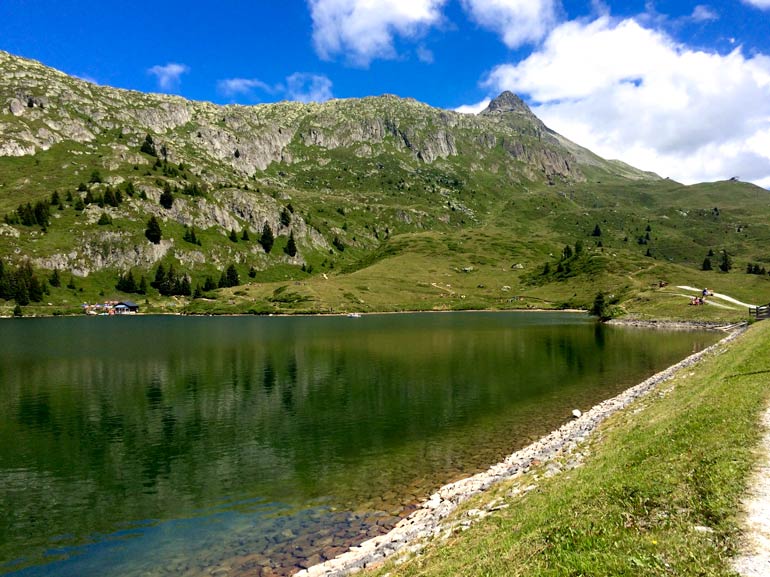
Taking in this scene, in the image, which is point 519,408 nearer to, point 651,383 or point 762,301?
point 651,383

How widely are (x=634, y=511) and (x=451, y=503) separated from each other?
45.6 feet

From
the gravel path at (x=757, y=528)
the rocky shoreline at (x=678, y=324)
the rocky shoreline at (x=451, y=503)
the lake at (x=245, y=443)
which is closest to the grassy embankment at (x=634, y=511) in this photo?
the gravel path at (x=757, y=528)

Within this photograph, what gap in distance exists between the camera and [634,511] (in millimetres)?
15508

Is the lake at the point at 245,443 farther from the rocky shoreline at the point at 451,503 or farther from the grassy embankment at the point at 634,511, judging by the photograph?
the grassy embankment at the point at 634,511

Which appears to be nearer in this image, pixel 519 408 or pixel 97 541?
pixel 97 541

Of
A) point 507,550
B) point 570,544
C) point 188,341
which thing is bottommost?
point 188,341

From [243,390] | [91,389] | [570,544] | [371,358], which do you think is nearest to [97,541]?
[570,544]

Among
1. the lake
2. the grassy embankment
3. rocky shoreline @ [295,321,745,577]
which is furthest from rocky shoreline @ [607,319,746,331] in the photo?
the grassy embankment

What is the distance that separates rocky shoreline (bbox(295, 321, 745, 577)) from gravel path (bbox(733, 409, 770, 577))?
36.6ft

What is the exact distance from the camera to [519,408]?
180 feet

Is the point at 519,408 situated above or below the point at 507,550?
below

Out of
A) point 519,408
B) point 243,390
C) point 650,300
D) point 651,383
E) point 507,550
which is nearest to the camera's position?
point 507,550

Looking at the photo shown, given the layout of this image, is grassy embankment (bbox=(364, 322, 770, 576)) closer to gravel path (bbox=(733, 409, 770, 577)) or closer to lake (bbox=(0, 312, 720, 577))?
gravel path (bbox=(733, 409, 770, 577))

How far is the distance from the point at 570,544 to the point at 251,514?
73.8 feet
